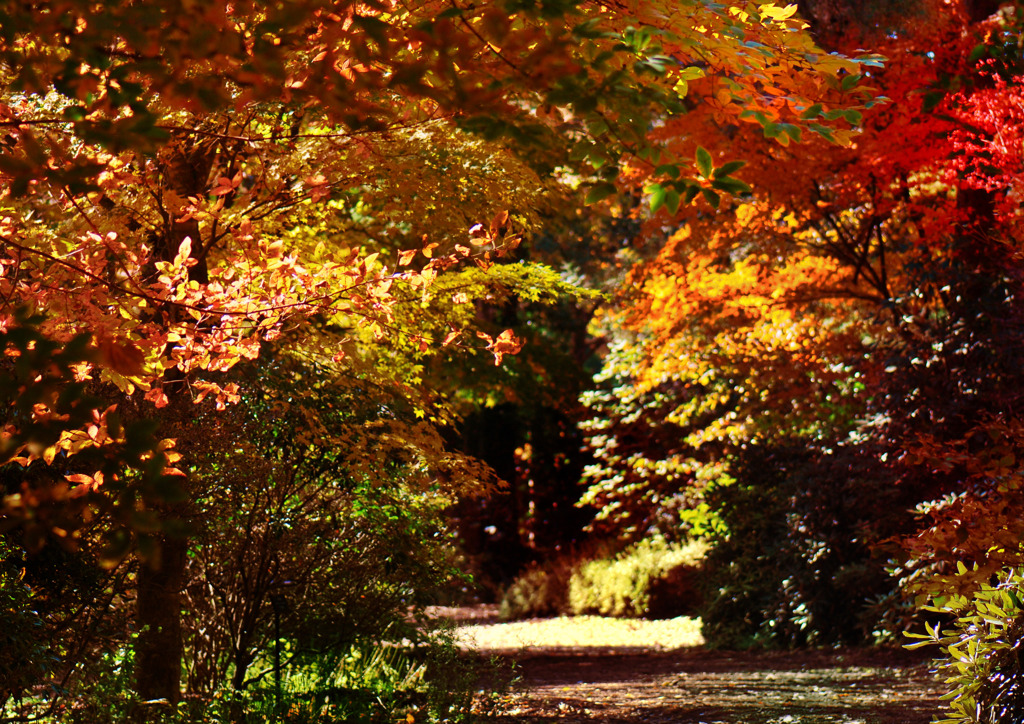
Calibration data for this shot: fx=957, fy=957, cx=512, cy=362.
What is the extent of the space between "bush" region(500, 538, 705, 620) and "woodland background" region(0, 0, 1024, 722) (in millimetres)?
108

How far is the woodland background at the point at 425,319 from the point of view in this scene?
2082 millimetres

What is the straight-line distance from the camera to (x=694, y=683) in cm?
817

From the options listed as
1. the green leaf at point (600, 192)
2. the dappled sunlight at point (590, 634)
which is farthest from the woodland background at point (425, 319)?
the dappled sunlight at point (590, 634)

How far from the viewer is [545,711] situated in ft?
22.2

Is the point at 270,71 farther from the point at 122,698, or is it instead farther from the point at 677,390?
the point at 677,390

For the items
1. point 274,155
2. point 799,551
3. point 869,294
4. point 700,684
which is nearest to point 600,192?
point 274,155

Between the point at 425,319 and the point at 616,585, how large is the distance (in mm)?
8502

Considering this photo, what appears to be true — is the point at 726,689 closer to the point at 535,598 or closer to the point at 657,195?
the point at 657,195

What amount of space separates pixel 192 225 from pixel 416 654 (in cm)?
389

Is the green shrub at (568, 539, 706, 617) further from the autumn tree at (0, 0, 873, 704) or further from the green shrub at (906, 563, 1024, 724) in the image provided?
the green shrub at (906, 563, 1024, 724)

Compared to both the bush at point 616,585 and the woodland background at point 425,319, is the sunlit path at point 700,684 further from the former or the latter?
the bush at point 616,585

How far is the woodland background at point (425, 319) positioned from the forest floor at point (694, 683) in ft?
1.90

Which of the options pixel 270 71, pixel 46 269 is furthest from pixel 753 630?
pixel 270 71

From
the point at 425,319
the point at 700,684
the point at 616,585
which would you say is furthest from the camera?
the point at 616,585
